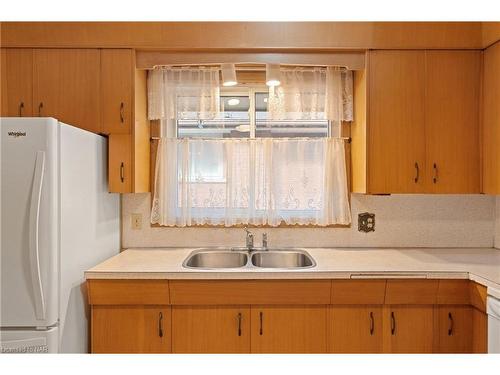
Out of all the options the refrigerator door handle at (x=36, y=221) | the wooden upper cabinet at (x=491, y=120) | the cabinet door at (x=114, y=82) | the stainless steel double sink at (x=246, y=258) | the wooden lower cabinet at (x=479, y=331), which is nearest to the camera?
the refrigerator door handle at (x=36, y=221)

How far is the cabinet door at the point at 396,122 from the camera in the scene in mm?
2338

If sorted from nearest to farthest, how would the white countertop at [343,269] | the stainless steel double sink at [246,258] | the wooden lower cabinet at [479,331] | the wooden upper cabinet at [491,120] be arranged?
the wooden lower cabinet at [479,331]
the white countertop at [343,269]
the wooden upper cabinet at [491,120]
the stainless steel double sink at [246,258]

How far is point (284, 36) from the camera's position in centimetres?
232

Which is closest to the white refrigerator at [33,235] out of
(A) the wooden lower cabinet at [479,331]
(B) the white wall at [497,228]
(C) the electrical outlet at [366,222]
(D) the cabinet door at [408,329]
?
(D) the cabinet door at [408,329]

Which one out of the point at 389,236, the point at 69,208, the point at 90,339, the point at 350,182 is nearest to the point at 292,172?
the point at 350,182

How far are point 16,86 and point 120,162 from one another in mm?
782

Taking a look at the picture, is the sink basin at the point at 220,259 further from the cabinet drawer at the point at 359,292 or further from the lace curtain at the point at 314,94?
the lace curtain at the point at 314,94

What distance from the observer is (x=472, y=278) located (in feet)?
6.40

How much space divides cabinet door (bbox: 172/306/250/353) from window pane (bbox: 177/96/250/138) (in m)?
1.24

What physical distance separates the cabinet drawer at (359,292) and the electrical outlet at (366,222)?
70 cm

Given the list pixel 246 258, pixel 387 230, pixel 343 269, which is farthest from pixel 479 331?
pixel 246 258

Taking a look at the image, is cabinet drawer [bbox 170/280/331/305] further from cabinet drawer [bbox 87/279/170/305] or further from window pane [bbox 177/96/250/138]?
window pane [bbox 177/96/250/138]

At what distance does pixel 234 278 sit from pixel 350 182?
3.86 ft

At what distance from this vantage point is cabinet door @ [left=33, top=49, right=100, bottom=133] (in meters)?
2.29
